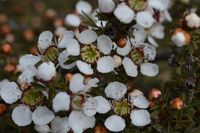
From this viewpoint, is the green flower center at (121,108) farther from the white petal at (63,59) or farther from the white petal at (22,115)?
the white petal at (22,115)

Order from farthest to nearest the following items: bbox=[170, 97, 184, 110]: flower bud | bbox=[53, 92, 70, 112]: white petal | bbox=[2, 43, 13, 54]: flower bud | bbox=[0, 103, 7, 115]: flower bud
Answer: bbox=[2, 43, 13, 54]: flower bud, bbox=[0, 103, 7, 115]: flower bud, bbox=[170, 97, 184, 110]: flower bud, bbox=[53, 92, 70, 112]: white petal

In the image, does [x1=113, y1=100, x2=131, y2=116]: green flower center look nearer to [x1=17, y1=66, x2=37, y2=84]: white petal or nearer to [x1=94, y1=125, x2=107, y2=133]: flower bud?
[x1=94, y1=125, x2=107, y2=133]: flower bud

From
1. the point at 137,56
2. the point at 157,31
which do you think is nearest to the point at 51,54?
the point at 137,56

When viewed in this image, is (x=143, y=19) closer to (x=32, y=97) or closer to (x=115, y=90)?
(x=115, y=90)

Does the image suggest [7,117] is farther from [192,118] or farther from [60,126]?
[192,118]

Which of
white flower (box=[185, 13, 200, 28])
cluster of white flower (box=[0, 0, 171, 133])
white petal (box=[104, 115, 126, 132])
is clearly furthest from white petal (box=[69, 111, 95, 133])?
white flower (box=[185, 13, 200, 28])

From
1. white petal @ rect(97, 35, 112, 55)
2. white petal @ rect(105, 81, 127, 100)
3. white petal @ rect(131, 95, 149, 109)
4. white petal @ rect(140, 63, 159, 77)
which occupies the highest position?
white petal @ rect(97, 35, 112, 55)

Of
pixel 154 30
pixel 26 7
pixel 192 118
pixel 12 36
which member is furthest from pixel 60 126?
pixel 26 7
